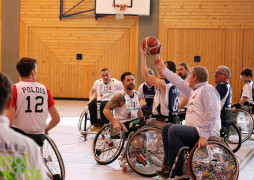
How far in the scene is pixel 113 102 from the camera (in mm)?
4648

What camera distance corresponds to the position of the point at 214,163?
134 inches

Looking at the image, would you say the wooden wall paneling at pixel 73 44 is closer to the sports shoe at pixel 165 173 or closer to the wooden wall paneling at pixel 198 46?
the wooden wall paneling at pixel 198 46

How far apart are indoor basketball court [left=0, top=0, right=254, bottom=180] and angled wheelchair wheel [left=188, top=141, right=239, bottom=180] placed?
846 cm

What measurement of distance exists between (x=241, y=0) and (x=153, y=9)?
2.89 metres

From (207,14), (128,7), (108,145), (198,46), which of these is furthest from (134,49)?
(108,145)

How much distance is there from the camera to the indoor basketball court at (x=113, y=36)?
12.6 metres

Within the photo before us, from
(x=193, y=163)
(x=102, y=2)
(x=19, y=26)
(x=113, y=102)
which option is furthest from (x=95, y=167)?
(x=19, y=26)

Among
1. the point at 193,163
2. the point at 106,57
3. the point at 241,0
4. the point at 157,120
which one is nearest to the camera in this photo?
the point at 193,163

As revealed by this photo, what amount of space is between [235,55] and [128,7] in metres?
3.90

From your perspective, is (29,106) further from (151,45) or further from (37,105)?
(151,45)

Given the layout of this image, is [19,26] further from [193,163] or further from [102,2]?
[193,163]

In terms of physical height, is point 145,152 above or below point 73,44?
below

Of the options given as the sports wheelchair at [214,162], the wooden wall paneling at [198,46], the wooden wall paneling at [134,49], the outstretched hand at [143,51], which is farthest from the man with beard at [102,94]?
the wooden wall paneling at [198,46]

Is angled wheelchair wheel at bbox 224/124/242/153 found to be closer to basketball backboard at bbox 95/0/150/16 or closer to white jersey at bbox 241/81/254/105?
white jersey at bbox 241/81/254/105
